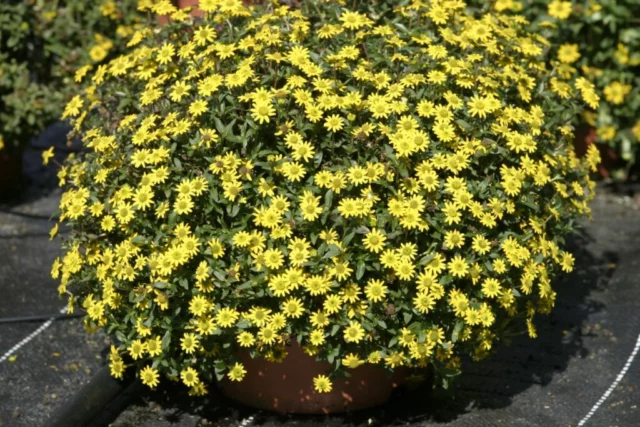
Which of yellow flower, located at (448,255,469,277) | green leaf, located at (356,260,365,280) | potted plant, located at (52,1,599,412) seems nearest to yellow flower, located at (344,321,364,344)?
potted plant, located at (52,1,599,412)

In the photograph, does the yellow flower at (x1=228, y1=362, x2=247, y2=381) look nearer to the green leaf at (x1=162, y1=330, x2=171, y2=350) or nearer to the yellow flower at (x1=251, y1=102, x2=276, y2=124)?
the green leaf at (x1=162, y1=330, x2=171, y2=350)

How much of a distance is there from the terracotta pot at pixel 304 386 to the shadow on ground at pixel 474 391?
0.18 feet

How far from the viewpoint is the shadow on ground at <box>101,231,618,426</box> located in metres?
3.77

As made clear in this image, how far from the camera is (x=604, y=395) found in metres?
3.91

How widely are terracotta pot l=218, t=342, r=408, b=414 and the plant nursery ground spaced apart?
0.06 meters

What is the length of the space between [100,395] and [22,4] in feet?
8.15

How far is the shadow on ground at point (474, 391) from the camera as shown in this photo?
148 inches

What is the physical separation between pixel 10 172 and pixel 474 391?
2963mm

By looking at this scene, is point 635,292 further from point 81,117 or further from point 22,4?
point 22,4

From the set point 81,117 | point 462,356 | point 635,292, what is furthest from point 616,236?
point 81,117

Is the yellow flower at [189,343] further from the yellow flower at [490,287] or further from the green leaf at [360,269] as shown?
the yellow flower at [490,287]

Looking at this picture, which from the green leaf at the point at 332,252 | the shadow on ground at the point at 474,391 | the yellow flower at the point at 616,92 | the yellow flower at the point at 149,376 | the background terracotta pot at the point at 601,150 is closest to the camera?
the green leaf at the point at 332,252

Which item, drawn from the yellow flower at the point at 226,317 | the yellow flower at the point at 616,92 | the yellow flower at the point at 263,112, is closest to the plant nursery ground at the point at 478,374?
the yellow flower at the point at 226,317

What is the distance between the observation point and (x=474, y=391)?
3.94 m
